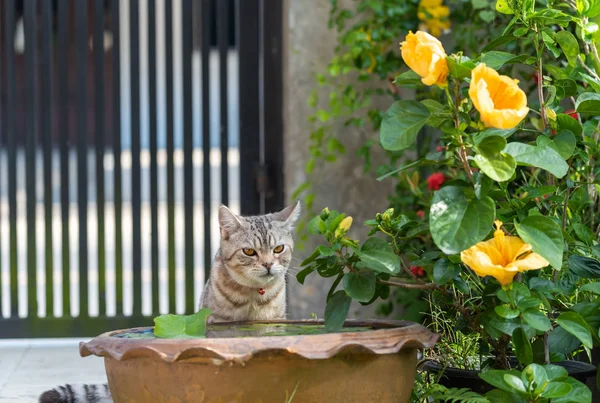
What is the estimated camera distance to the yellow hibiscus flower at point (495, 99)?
1794 mm

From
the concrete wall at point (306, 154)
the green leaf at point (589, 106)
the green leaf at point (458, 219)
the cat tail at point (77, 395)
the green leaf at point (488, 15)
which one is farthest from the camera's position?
the concrete wall at point (306, 154)

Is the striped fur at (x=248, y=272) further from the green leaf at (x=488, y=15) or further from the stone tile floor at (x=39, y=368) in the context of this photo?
the green leaf at (x=488, y=15)

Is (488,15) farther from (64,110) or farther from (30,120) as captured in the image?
(30,120)

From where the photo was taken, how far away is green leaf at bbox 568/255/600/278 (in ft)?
6.54

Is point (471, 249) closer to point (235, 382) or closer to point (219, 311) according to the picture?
point (235, 382)

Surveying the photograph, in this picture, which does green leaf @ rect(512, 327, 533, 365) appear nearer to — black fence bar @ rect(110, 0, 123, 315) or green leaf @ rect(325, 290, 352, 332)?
green leaf @ rect(325, 290, 352, 332)

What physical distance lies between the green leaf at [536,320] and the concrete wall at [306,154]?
233cm

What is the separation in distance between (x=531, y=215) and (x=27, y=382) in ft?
7.04

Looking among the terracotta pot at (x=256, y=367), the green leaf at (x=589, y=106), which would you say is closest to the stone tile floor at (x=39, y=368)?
the terracotta pot at (x=256, y=367)

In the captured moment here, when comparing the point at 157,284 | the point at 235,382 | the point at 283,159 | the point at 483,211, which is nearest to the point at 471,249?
the point at 483,211

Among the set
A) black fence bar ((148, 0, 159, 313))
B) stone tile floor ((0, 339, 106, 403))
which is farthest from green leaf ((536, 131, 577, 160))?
black fence bar ((148, 0, 159, 313))

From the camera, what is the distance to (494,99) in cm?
187

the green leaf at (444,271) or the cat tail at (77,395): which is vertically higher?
the green leaf at (444,271)

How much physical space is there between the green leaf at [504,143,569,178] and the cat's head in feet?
Result: 3.67
